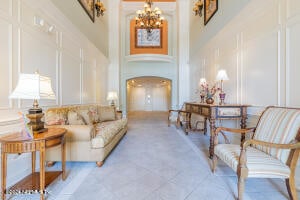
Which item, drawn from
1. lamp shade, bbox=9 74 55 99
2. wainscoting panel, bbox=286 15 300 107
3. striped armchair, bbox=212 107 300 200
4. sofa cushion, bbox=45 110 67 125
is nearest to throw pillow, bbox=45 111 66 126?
sofa cushion, bbox=45 110 67 125

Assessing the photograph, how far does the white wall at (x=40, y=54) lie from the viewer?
1.97m

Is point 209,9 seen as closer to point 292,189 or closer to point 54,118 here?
point 292,189

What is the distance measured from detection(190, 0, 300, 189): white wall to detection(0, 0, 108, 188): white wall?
3594mm

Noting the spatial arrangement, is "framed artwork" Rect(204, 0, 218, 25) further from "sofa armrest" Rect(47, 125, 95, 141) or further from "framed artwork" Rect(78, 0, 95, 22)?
"sofa armrest" Rect(47, 125, 95, 141)

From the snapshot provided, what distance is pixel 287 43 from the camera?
2068 mm

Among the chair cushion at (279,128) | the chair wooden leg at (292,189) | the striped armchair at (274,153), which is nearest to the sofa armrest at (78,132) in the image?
the striped armchair at (274,153)

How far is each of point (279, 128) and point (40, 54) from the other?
356 cm

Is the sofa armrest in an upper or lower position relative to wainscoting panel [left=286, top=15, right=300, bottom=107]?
lower

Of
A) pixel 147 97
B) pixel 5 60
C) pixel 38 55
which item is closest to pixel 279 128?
pixel 5 60

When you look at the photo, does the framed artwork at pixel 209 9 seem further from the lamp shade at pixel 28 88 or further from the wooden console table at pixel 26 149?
the wooden console table at pixel 26 149

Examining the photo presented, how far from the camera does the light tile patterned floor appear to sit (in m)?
1.77

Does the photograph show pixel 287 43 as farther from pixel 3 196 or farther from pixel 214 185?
pixel 3 196

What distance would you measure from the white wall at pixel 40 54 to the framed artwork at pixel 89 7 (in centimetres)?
86

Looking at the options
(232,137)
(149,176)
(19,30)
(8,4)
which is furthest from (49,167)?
(232,137)
